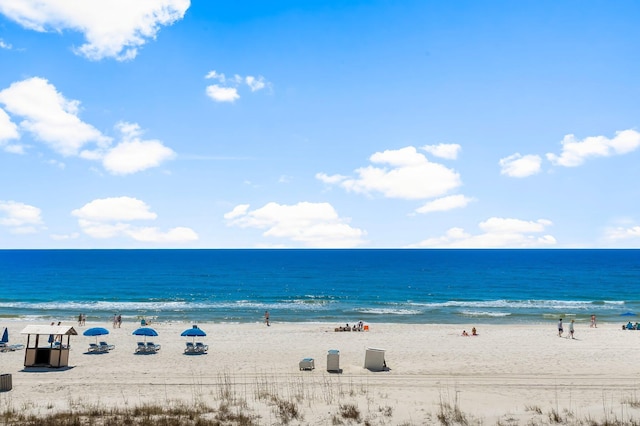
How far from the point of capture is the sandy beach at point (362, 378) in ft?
48.1

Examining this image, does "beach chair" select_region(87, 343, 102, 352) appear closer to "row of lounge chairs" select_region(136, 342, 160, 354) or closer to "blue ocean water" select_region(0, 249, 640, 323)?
"row of lounge chairs" select_region(136, 342, 160, 354)

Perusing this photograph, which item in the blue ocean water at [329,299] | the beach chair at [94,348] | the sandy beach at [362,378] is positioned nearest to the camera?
the sandy beach at [362,378]

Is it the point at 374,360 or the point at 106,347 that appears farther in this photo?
the point at 106,347

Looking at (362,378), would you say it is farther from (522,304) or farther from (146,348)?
(522,304)

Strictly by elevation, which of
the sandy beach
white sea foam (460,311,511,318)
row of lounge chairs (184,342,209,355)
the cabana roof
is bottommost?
the sandy beach

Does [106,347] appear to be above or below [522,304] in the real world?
below

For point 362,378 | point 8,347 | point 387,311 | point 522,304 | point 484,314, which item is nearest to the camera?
point 362,378

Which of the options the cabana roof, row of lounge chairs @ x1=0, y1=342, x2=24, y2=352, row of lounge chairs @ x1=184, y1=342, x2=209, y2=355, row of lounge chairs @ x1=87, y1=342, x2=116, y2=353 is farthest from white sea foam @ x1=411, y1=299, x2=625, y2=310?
the cabana roof

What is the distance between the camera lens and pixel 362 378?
66.0ft

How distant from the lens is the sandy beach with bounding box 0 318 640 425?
14.7m

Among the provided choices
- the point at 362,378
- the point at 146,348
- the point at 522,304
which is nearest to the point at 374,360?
the point at 362,378

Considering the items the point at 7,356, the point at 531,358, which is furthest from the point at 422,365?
the point at 7,356

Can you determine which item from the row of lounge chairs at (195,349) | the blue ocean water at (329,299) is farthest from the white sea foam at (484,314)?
the row of lounge chairs at (195,349)

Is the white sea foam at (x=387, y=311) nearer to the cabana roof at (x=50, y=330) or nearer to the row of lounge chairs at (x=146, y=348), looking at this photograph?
the row of lounge chairs at (x=146, y=348)
